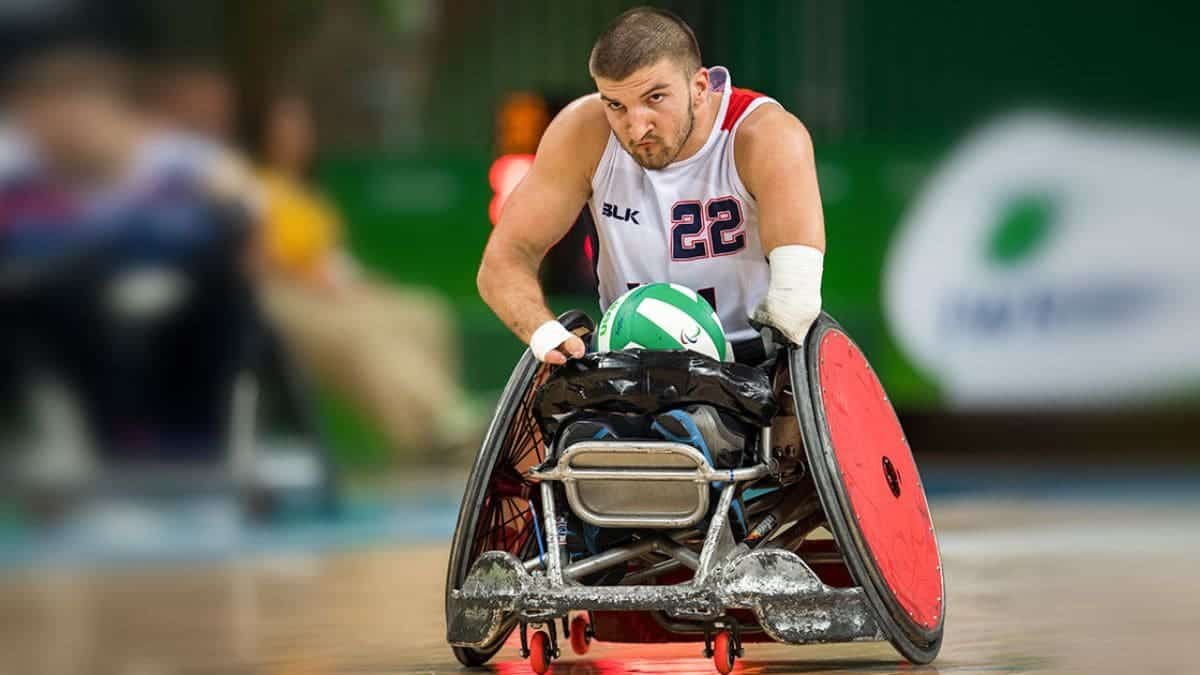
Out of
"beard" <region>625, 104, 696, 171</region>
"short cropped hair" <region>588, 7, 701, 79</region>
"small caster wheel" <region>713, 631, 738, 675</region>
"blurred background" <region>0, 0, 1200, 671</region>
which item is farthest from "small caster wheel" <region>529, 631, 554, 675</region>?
"blurred background" <region>0, 0, 1200, 671</region>

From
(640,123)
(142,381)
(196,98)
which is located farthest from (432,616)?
(196,98)

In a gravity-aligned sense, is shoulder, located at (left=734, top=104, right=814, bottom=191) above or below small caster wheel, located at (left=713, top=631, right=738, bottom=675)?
above

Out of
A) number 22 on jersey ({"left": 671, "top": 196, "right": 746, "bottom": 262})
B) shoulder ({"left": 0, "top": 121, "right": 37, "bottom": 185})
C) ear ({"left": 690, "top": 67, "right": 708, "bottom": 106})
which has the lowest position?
number 22 on jersey ({"left": 671, "top": 196, "right": 746, "bottom": 262})

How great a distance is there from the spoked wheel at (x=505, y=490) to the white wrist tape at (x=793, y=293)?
0.61 m

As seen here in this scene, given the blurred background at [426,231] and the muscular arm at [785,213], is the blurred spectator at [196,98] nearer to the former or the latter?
the blurred background at [426,231]

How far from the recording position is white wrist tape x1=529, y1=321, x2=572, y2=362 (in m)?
5.18

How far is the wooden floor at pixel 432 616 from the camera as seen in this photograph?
5699mm

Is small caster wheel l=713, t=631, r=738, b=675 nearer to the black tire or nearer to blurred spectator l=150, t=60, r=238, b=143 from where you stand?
the black tire

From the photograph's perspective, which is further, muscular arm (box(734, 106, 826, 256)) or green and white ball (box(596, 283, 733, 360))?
muscular arm (box(734, 106, 826, 256))

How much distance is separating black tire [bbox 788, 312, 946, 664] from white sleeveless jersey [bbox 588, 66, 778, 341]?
0.55 metres

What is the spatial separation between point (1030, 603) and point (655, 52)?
298cm

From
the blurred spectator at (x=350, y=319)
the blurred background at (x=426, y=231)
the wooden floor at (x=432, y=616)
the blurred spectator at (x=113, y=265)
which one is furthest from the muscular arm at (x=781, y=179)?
the blurred spectator at (x=350, y=319)

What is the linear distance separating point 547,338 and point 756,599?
902mm

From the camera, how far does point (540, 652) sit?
5.22 metres
